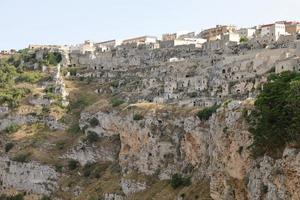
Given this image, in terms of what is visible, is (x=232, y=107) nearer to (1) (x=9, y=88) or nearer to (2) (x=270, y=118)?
(2) (x=270, y=118)

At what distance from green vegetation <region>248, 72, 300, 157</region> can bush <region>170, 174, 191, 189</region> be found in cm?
1249

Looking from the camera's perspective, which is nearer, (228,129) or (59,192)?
(228,129)

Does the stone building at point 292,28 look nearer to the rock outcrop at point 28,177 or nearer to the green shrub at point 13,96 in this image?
the green shrub at point 13,96

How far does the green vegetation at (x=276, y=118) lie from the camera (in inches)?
1494

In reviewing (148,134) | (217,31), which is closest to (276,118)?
(148,134)

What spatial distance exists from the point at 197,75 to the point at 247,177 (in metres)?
31.2

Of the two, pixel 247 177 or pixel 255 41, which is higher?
pixel 255 41

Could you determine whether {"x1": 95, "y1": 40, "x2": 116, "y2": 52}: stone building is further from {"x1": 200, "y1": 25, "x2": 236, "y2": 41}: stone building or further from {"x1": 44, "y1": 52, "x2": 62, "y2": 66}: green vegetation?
{"x1": 200, "y1": 25, "x2": 236, "y2": 41}: stone building

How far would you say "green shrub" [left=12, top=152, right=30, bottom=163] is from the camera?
233 feet

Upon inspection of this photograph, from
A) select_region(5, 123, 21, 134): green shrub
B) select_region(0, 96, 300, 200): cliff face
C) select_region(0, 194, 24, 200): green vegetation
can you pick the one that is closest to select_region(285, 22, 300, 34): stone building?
select_region(0, 96, 300, 200): cliff face

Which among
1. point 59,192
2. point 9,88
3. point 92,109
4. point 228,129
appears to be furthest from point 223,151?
point 9,88

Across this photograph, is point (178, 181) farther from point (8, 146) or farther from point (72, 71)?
point (72, 71)

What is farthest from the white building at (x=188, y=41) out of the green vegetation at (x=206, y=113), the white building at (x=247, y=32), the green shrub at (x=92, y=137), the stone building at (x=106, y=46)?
the green vegetation at (x=206, y=113)

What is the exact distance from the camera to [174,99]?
66.4 meters
